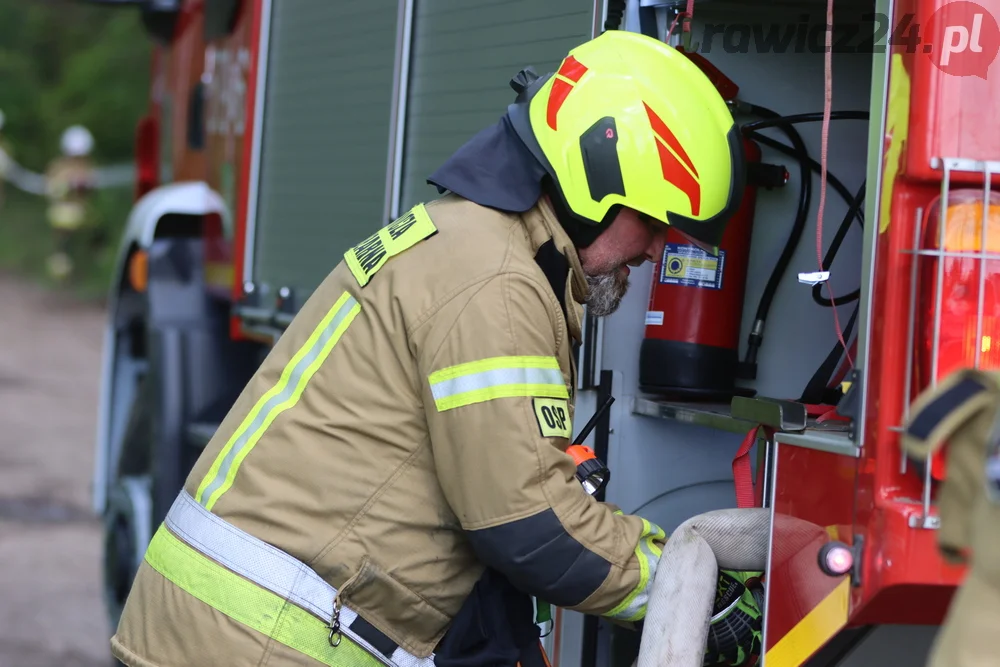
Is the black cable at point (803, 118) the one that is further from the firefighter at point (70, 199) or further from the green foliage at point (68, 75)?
the green foliage at point (68, 75)

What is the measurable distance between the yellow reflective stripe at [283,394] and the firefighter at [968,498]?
102 cm

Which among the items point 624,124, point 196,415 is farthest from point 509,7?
point 196,415

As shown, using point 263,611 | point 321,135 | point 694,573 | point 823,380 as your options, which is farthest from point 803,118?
point 321,135

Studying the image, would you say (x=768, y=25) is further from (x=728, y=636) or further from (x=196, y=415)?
(x=196, y=415)

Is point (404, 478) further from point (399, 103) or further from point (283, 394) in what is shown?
point (399, 103)

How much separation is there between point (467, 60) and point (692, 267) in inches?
29.8

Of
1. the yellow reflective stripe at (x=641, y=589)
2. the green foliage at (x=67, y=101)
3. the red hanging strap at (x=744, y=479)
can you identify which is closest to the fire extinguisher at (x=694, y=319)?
the red hanging strap at (x=744, y=479)

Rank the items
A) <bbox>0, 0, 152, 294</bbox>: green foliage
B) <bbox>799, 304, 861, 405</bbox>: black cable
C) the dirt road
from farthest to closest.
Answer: <bbox>0, 0, 152, 294</bbox>: green foliage < the dirt road < <bbox>799, 304, 861, 405</bbox>: black cable

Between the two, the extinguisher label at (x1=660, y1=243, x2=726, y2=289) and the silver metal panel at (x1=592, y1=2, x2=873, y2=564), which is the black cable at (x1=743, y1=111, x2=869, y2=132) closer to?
the silver metal panel at (x1=592, y1=2, x2=873, y2=564)

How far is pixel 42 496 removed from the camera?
718 centimetres

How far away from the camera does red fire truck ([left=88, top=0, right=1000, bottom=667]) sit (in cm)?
173

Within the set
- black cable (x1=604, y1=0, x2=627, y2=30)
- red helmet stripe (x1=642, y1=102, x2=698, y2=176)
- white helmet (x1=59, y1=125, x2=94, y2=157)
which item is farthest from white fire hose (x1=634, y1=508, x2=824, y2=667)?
white helmet (x1=59, y1=125, x2=94, y2=157)

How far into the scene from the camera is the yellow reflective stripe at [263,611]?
2.08 metres

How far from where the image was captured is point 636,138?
210 cm
